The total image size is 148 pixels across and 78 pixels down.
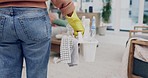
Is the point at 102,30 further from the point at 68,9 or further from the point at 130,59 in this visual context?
the point at 68,9

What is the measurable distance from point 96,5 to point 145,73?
4116 millimetres

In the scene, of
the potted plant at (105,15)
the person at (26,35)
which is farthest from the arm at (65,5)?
the potted plant at (105,15)

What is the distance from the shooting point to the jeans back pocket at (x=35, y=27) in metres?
0.67

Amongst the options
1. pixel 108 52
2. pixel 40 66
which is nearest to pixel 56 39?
pixel 108 52

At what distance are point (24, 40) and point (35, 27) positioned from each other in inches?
2.6

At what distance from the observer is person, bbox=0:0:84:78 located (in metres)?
0.66

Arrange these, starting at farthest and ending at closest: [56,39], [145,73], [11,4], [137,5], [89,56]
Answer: [137,5] < [56,39] < [89,56] < [145,73] < [11,4]

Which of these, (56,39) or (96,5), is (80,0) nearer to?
(96,5)

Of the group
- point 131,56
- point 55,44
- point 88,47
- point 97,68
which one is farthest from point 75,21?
point 55,44

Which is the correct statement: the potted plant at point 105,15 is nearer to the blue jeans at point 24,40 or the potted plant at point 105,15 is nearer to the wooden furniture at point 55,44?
the wooden furniture at point 55,44

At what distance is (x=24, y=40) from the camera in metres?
0.70

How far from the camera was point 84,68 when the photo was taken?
2703mm

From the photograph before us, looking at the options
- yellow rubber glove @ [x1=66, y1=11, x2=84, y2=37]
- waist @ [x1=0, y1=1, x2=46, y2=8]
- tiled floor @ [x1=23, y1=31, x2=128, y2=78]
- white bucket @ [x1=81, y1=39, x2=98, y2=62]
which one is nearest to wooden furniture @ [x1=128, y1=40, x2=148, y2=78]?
tiled floor @ [x1=23, y1=31, x2=128, y2=78]

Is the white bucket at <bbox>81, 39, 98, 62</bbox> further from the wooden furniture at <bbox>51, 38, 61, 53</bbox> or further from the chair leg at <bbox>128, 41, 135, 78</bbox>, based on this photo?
the wooden furniture at <bbox>51, 38, 61, 53</bbox>
